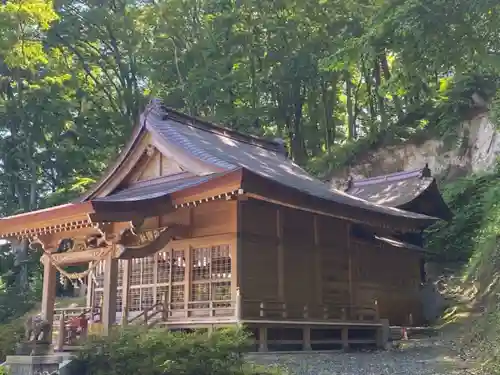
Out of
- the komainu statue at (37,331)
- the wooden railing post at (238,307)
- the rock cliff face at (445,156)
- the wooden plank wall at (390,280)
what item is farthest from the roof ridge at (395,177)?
the komainu statue at (37,331)

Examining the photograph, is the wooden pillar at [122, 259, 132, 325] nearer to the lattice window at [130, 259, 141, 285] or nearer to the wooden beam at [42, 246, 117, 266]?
the lattice window at [130, 259, 141, 285]

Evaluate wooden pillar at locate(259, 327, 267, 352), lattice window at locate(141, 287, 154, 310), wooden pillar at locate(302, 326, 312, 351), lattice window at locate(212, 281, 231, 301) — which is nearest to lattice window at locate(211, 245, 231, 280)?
lattice window at locate(212, 281, 231, 301)

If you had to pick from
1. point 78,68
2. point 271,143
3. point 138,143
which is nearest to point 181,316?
point 138,143

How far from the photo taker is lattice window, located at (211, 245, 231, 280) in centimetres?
1254

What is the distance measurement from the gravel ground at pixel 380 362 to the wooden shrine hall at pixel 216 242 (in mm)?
901

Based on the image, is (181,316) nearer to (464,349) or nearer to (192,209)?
(192,209)

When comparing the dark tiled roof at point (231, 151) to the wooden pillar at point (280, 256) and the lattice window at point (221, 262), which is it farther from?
the lattice window at point (221, 262)

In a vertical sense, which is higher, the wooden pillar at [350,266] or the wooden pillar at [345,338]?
the wooden pillar at [350,266]

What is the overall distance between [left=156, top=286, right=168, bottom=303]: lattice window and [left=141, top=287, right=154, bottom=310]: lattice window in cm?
24

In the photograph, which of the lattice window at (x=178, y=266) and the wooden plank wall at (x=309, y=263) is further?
the lattice window at (x=178, y=266)

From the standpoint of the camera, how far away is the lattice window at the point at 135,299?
1416 cm

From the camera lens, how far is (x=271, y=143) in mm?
18266

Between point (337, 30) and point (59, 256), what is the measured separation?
19.7 meters

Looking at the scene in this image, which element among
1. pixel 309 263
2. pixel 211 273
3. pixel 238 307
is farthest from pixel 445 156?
pixel 238 307
